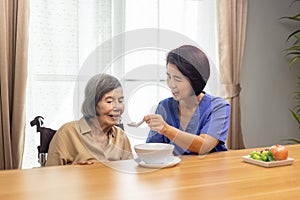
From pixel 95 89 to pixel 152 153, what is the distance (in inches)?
16.8

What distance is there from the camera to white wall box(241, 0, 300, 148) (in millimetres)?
3586

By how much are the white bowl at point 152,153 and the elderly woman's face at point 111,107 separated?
0.48 ft

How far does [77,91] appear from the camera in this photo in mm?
1411

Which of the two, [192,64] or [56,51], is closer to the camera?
[192,64]

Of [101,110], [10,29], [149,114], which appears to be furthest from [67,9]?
[149,114]

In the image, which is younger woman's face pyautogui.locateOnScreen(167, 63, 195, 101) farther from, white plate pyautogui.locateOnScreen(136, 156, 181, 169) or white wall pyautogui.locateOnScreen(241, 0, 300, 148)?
white wall pyautogui.locateOnScreen(241, 0, 300, 148)

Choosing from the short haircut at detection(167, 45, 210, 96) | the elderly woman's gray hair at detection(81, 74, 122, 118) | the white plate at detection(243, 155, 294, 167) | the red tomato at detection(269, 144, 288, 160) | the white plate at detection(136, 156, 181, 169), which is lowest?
the white plate at detection(243, 155, 294, 167)

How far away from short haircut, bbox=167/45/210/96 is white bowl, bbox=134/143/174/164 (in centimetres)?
38

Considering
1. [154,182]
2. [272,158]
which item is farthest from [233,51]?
[154,182]

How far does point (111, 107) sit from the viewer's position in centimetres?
147

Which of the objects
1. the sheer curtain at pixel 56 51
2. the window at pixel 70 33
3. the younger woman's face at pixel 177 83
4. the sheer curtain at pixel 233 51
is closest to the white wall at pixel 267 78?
the sheer curtain at pixel 233 51

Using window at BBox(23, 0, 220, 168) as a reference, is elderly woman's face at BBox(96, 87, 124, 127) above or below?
below

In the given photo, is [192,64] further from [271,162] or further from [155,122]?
[271,162]

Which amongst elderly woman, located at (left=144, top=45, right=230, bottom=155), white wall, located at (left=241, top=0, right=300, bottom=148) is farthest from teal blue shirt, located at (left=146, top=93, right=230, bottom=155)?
white wall, located at (left=241, top=0, right=300, bottom=148)
